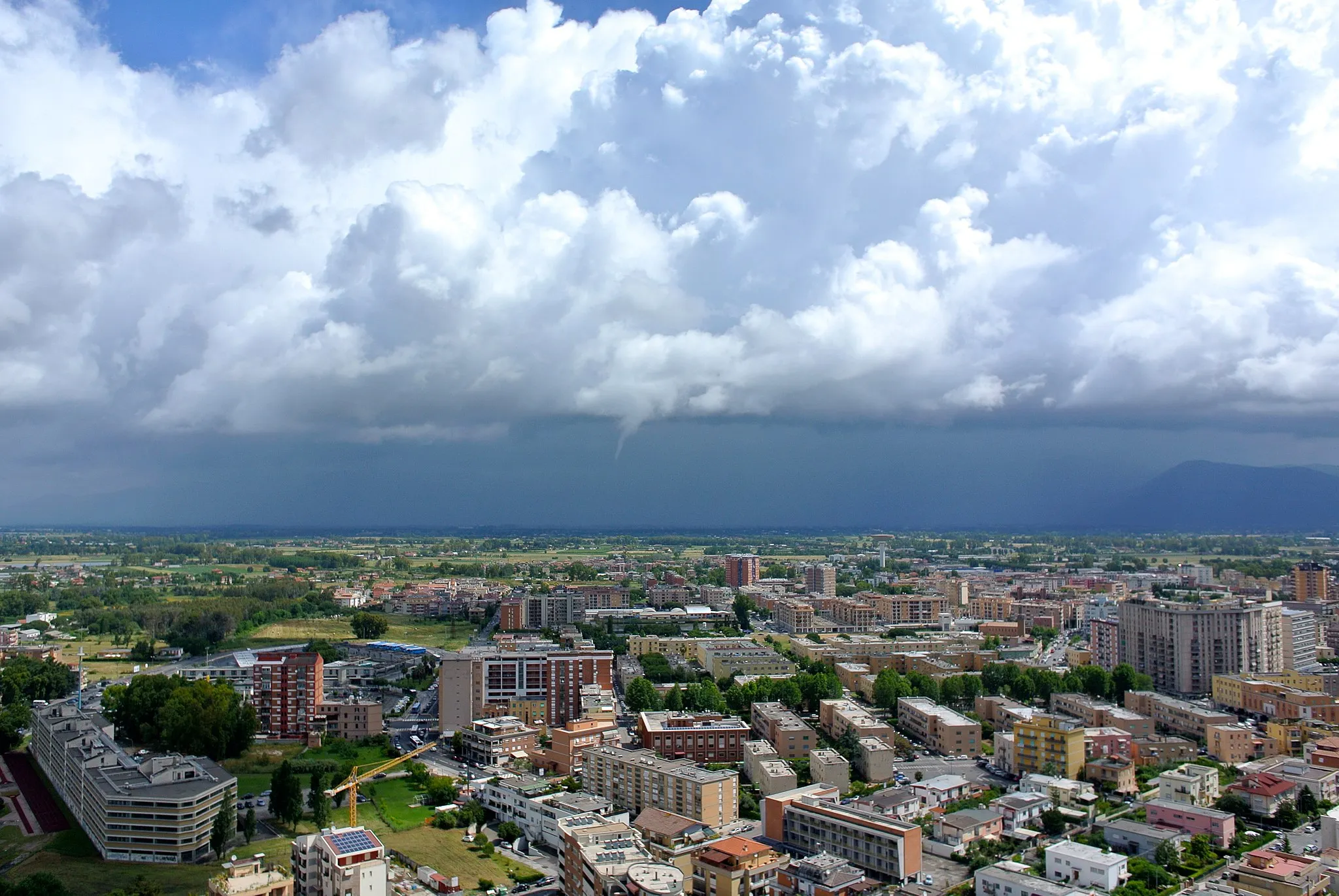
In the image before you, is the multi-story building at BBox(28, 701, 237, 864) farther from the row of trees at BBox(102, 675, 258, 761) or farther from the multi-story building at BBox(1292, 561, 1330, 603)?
the multi-story building at BBox(1292, 561, 1330, 603)

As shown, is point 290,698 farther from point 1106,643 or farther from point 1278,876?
point 1106,643

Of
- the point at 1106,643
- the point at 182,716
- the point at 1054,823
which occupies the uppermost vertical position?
the point at 182,716

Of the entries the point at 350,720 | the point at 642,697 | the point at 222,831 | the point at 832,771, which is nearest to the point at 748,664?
the point at 642,697

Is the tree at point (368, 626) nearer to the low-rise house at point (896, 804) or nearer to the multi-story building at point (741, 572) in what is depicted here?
the multi-story building at point (741, 572)

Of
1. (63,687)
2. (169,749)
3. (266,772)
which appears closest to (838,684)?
(266,772)

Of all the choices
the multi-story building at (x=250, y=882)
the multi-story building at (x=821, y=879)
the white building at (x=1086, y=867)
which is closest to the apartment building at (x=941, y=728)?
the white building at (x=1086, y=867)

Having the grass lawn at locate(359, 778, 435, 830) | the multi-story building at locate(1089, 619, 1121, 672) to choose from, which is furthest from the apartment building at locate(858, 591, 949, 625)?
the grass lawn at locate(359, 778, 435, 830)
